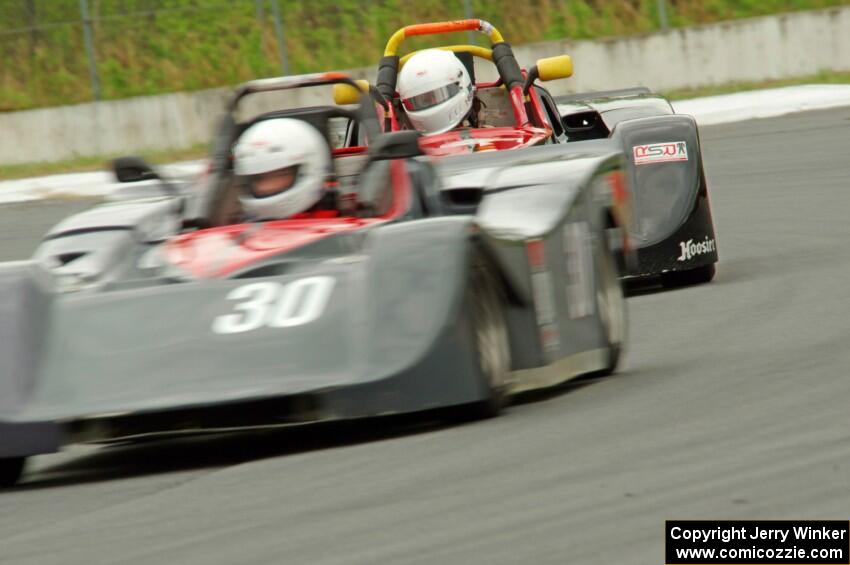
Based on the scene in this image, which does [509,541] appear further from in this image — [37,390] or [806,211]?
[806,211]

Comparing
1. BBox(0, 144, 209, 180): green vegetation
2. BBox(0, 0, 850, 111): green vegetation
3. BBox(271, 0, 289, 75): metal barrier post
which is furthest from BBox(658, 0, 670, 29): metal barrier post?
BBox(0, 144, 209, 180): green vegetation

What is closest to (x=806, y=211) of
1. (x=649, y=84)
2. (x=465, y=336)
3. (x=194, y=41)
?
(x=465, y=336)

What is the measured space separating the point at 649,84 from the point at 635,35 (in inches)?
30.6

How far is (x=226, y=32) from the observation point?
2820 centimetres

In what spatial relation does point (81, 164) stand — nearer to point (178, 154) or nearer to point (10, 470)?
point (178, 154)

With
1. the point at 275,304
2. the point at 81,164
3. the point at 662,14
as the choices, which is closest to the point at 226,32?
the point at 81,164

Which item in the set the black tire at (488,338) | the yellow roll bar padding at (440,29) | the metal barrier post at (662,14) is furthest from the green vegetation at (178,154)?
the black tire at (488,338)

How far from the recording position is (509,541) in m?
4.28

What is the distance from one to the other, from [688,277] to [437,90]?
203cm

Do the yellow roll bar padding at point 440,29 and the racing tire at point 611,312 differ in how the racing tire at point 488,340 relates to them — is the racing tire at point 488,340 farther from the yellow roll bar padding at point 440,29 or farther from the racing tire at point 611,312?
the yellow roll bar padding at point 440,29

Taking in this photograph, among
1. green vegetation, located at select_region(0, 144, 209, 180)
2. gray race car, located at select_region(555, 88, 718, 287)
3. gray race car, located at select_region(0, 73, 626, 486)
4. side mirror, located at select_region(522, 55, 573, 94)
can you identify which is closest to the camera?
gray race car, located at select_region(0, 73, 626, 486)

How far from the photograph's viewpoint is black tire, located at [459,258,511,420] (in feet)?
19.6

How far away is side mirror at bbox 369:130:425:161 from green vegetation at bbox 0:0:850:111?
2054 cm

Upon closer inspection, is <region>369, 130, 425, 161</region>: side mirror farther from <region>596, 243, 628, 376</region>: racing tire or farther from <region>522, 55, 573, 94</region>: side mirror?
<region>522, 55, 573, 94</region>: side mirror
